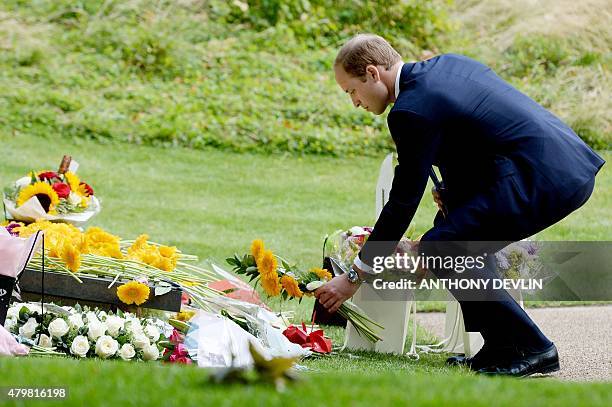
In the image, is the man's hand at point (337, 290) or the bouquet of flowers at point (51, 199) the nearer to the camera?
the man's hand at point (337, 290)

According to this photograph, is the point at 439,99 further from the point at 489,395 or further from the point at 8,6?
the point at 8,6

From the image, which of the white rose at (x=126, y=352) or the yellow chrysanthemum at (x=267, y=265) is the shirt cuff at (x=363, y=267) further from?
the white rose at (x=126, y=352)

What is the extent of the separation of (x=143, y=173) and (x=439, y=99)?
6890 mm

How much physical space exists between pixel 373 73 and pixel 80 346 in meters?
1.79

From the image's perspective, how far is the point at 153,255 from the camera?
18.3ft

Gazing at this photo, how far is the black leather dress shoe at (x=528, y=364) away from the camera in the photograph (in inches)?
193

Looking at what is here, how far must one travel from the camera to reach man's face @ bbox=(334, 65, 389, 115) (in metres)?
4.83

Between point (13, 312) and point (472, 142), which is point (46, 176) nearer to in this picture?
point (13, 312)

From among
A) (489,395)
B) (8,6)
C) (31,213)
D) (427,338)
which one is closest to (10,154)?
(8,6)

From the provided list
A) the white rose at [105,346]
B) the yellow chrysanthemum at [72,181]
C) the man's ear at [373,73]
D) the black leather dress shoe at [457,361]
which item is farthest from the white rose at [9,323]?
the black leather dress shoe at [457,361]

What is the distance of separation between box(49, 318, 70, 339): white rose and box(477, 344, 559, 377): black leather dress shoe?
1.92m

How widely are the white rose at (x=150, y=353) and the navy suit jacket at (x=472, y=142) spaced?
1056 millimetres

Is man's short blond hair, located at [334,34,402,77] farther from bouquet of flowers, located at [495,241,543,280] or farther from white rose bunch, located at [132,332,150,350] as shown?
white rose bunch, located at [132,332,150,350]

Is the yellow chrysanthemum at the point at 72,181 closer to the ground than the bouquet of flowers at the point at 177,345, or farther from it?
farther from it
